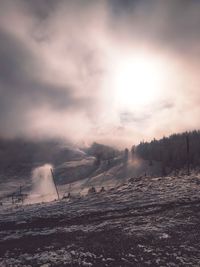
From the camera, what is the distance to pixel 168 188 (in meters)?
45.2

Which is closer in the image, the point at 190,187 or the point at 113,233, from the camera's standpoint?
the point at 113,233

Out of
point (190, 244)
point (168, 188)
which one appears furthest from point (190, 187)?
point (190, 244)

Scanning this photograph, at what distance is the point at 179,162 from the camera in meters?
170

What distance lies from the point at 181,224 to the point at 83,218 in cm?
1186

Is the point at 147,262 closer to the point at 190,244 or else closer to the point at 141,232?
the point at 190,244

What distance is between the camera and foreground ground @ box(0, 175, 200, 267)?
60.8ft

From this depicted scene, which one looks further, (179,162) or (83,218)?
(179,162)

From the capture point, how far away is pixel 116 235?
24.4 meters

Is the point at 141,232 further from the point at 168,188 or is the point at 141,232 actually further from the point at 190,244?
Answer: the point at 168,188

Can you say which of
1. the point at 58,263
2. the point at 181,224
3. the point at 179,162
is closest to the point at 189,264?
the point at 58,263

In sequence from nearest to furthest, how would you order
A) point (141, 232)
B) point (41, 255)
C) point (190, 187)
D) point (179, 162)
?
point (41, 255), point (141, 232), point (190, 187), point (179, 162)

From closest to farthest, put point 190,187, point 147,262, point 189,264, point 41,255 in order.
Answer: point 189,264, point 147,262, point 41,255, point 190,187

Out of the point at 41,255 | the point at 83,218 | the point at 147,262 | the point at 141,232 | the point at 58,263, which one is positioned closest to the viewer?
the point at 147,262

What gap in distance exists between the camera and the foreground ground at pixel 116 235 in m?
18.5
